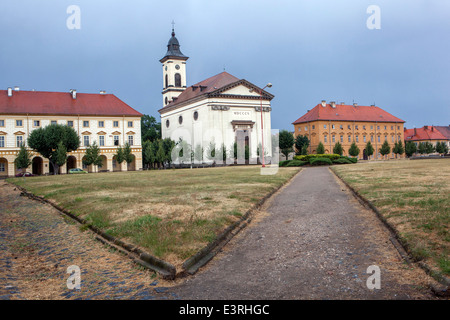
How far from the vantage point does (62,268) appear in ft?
22.8

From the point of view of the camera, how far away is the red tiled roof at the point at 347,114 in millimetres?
96844

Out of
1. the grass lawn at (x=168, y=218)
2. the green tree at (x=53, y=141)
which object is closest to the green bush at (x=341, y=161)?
the grass lawn at (x=168, y=218)

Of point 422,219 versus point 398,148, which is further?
point 398,148

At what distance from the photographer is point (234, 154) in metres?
66.9

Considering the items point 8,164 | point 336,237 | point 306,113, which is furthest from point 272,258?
point 306,113

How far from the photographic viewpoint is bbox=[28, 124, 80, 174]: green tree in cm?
5791

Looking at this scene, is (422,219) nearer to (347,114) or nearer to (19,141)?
(19,141)

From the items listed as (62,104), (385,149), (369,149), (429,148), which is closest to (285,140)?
(369,149)

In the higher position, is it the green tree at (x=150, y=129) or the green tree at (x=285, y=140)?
the green tree at (x=150, y=129)

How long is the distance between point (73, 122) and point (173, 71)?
97.1ft

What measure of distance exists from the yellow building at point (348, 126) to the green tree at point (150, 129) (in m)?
37.4

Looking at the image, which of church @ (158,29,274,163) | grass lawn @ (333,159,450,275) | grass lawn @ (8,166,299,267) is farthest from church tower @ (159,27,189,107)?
grass lawn @ (333,159,450,275)

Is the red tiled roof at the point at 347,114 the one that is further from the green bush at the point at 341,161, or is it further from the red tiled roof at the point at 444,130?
the green bush at the point at 341,161

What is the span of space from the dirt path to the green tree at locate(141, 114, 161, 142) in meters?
87.2
